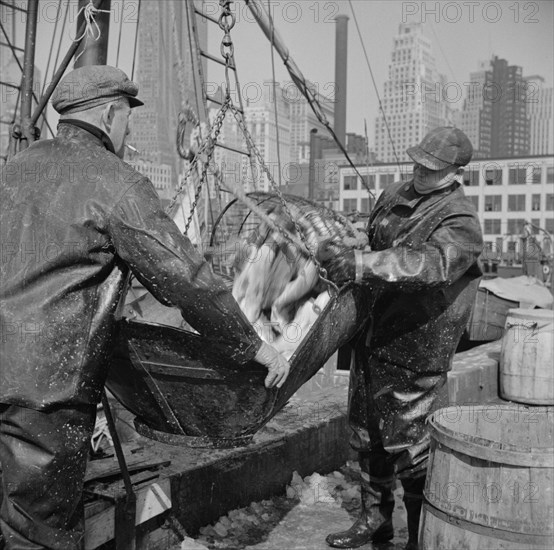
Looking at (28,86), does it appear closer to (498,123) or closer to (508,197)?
(508,197)

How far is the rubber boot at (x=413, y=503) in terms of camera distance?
3.82 metres

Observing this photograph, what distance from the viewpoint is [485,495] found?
98.7 inches

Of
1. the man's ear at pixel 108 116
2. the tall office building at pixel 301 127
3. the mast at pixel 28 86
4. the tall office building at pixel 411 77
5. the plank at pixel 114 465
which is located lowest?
the plank at pixel 114 465

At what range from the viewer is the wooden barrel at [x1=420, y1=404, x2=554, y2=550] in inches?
95.5

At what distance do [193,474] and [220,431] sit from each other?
1082 millimetres

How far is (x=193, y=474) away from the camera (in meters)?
4.05

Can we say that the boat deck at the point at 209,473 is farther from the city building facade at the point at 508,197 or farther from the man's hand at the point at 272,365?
the city building facade at the point at 508,197

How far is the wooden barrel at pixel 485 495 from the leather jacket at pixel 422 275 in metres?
0.86

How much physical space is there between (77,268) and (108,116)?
0.67 meters

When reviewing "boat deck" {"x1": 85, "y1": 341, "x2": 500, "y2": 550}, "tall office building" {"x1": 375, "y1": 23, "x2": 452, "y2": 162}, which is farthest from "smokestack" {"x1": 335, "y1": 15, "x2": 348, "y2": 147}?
"boat deck" {"x1": 85, "y1": 341, "x2": 500, "y2": 550}

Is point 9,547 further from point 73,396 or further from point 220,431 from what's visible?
point 220,431

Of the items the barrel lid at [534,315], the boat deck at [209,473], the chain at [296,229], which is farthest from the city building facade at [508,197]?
the chain at [296,229]

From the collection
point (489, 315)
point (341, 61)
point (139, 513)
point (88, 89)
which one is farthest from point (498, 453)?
point (341, 61)

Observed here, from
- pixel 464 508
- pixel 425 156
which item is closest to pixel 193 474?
pixel 464 508
